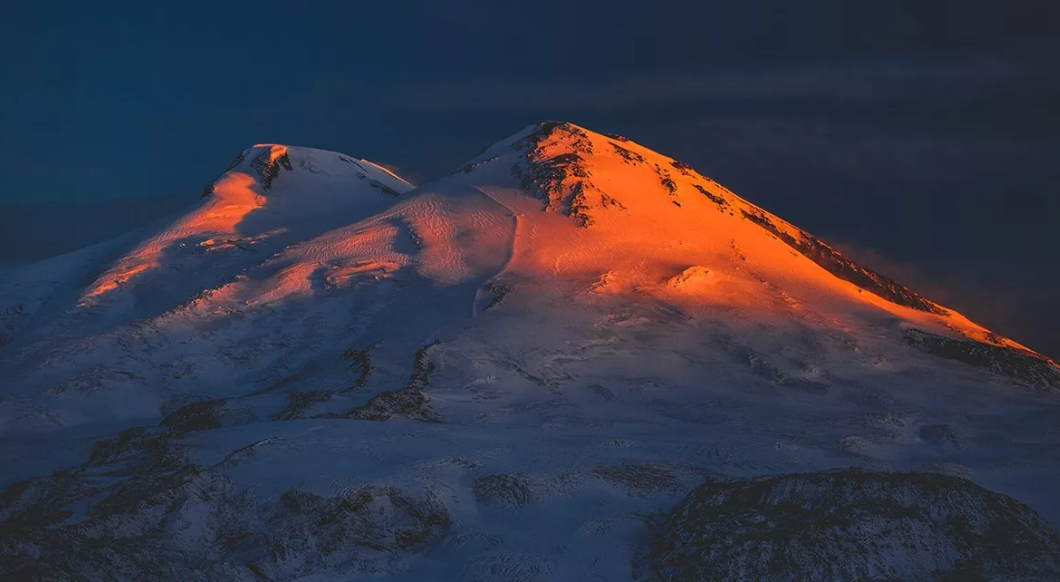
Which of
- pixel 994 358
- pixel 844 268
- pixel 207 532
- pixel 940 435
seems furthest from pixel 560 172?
pixel 207 532

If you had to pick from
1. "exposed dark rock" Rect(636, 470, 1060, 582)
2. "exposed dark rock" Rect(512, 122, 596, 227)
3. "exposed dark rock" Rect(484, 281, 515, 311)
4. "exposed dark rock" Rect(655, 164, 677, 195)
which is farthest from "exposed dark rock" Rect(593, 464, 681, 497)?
"exposed dark rock" Rect(655, 164, 677, 195)

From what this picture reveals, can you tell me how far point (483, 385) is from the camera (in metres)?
49.3

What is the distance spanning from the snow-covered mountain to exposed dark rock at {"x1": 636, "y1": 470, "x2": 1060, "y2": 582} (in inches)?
5.0

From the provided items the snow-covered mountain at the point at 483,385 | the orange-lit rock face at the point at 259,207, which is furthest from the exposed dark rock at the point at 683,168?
the orange-lit rock face at the point at 259,207

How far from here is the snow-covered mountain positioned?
85.7ft

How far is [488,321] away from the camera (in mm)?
58406

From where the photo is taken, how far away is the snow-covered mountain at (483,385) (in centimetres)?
2613

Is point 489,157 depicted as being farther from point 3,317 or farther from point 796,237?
point 3,317

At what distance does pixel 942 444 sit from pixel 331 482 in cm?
3178

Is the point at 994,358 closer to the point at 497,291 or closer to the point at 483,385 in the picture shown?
the point at 497,291

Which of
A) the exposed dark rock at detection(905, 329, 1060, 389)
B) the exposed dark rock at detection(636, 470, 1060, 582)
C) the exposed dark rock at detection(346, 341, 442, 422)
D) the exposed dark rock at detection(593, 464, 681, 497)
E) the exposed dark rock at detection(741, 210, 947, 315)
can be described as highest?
the exposed dark rock at detection(741, 210, 947, 315)

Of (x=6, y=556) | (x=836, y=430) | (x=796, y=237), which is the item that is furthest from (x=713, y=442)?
(x=796, y=237)

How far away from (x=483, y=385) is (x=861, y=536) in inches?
1130

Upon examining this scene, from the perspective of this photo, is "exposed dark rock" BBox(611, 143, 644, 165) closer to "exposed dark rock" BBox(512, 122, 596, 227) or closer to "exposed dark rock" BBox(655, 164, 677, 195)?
"exposed dark rock" BBox(655, 164, 677, 195)
